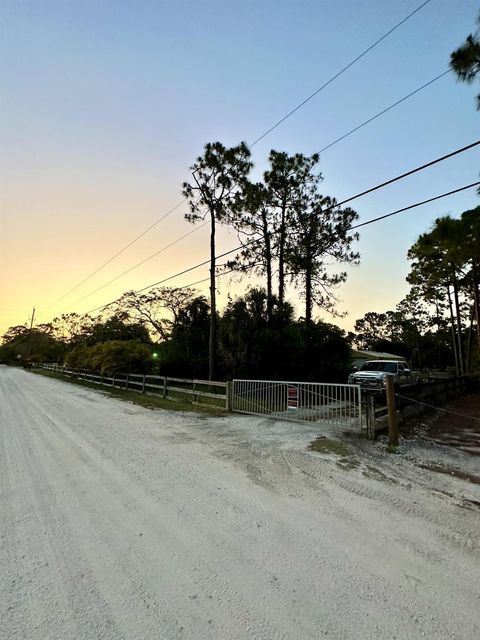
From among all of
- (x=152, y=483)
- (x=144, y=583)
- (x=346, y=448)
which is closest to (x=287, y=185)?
(x=346, y=448)

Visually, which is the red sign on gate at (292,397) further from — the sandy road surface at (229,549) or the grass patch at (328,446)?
the sandy road surface at (229,549)

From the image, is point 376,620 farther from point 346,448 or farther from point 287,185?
point 287,185

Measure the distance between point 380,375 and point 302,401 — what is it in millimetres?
7509

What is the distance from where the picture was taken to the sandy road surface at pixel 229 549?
2227 mm

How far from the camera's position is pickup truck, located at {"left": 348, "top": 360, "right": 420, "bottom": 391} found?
51.3 ft

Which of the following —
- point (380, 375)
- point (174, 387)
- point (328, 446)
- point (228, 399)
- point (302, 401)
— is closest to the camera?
point (328, 446)

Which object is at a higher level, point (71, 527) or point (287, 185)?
point (287, 185)

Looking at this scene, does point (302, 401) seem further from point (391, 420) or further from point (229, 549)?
point (229, 549)

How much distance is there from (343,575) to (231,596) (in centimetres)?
89

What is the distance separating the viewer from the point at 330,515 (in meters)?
3.84

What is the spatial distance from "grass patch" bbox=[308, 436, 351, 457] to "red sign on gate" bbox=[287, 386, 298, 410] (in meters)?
2.28

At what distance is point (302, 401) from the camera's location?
982 centimetres

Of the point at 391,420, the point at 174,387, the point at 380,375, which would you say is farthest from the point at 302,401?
the point at 380,375

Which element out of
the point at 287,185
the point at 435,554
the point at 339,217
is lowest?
the point at 435,554
